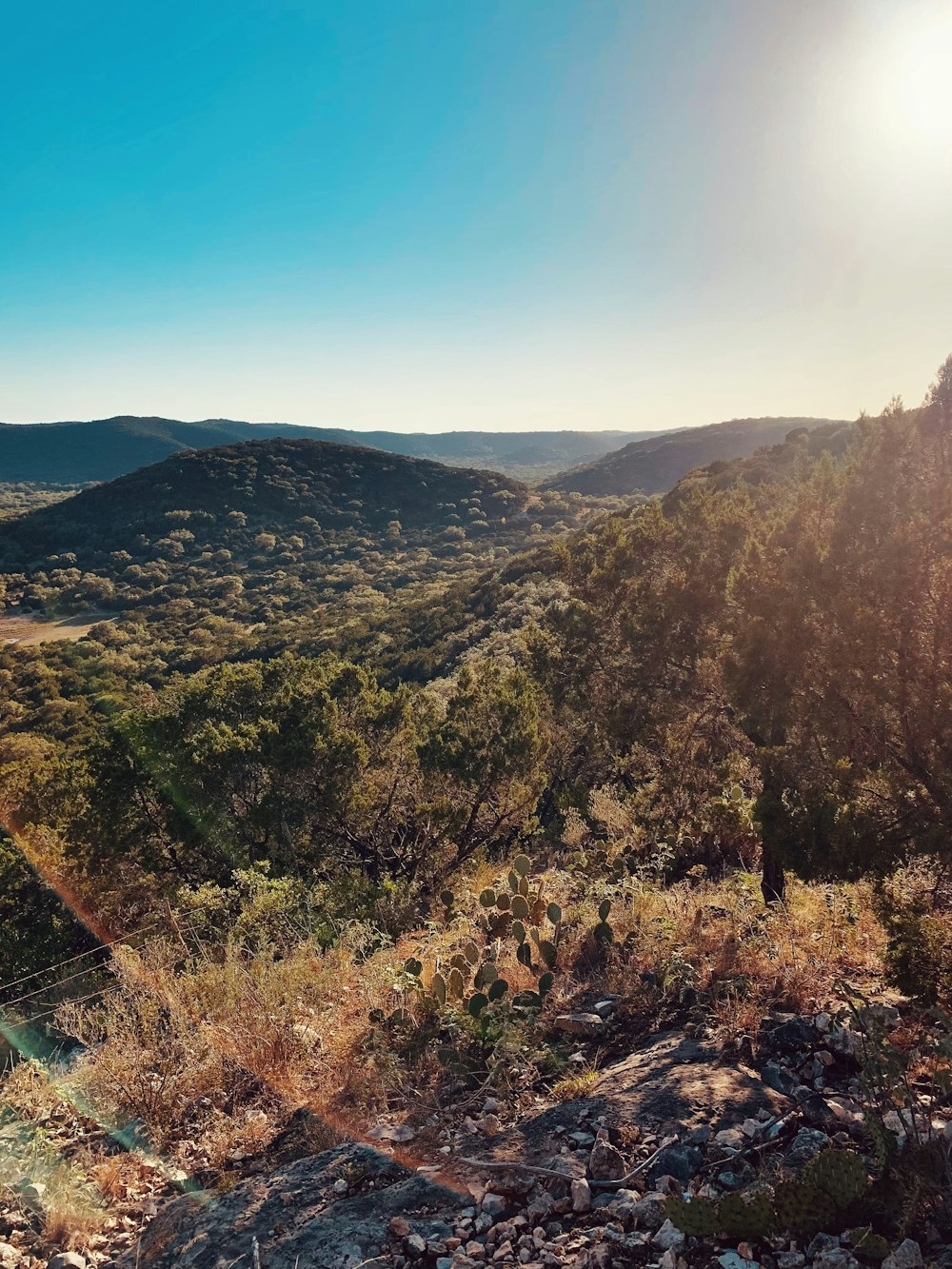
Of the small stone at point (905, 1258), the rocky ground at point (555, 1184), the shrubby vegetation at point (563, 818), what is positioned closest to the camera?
the small stone at point (905, 1258)

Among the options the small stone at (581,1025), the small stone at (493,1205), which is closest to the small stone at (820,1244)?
the small stone at (493,1205)

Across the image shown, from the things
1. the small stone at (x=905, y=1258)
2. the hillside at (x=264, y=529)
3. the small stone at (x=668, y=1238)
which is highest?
the hillside at (x=264, y=529)

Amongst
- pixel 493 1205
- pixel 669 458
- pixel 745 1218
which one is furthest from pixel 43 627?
pixel 669 458

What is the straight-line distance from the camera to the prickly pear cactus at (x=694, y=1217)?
2568 mm

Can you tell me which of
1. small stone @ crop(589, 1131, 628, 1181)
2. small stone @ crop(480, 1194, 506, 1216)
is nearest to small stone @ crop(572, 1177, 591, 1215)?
small stone @ crop(589, 1131, 628, 1181)

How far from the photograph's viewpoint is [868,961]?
4957mm

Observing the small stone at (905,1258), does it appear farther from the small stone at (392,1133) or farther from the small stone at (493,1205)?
the small stone at (392,1133)

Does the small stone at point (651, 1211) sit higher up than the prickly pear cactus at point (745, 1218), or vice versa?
the prickly pear cactus at point (745, 1218)

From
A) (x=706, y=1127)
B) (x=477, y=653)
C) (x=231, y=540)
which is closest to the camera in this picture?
(x=706, y=1127)

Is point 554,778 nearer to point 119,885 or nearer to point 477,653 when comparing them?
point 119,885

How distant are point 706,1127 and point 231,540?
115536mm

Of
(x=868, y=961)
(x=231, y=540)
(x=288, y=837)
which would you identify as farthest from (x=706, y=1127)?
(x=231, y=540)

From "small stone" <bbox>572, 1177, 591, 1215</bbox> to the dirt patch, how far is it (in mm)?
74818

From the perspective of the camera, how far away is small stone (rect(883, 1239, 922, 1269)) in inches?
91.7
